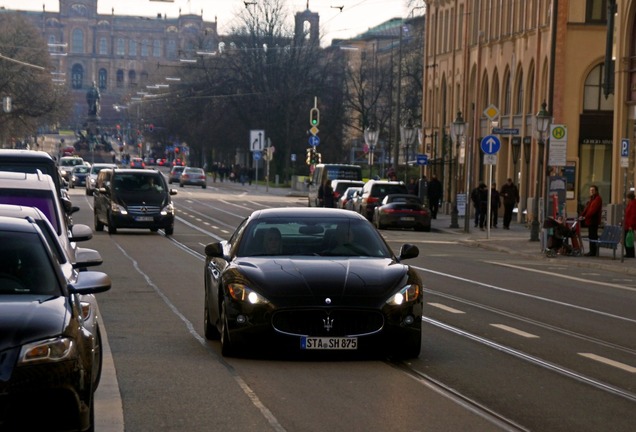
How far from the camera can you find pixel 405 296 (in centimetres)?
1292

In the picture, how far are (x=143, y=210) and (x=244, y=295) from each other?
26.7 metres

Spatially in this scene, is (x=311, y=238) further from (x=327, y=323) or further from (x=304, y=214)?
(x=327, y=323)

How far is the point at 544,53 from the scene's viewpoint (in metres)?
54.5

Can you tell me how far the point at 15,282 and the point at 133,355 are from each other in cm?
406

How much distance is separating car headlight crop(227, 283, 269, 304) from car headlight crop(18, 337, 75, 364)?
15.0ft

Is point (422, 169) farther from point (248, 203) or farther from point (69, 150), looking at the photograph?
point (69, 150)

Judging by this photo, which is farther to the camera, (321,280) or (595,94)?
(595,94)

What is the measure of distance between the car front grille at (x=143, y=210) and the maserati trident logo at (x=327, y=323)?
1060 inches

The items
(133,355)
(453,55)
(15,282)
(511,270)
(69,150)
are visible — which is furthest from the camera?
(69,150)

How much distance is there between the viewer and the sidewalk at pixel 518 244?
3234 cm

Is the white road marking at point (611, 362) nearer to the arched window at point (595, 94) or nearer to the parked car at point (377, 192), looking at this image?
the parked car at point (377, 192)

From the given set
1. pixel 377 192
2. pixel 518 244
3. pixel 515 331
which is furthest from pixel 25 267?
pixel 377 192

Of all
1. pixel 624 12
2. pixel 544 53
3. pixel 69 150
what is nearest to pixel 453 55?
pixel 544 53

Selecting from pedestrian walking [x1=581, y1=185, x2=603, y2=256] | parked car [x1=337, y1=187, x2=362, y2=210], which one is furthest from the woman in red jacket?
parked car [x1=337, y1=187, x2=362, y2=210]
